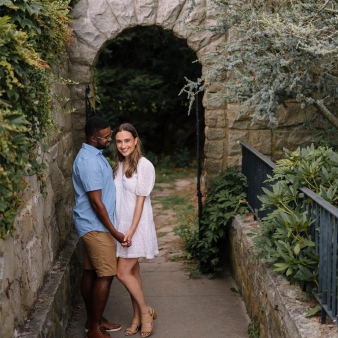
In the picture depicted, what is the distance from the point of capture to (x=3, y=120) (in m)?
2.62

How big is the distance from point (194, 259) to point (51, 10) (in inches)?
146

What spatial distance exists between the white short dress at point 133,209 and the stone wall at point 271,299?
884 millimetres

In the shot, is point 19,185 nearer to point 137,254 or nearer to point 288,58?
point 137,254

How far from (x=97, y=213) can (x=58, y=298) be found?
70 cm

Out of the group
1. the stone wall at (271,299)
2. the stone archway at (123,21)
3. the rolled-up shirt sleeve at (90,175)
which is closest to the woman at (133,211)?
the rolled-up shirt sleeve at (90,175)

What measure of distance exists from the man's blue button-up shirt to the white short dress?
3.6 inches

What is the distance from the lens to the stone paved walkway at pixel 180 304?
16.2 ft

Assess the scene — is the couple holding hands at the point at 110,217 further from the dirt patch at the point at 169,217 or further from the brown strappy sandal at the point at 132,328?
the dirt patch at the point at 169,217

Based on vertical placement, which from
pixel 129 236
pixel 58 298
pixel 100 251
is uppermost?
pixel 129 236

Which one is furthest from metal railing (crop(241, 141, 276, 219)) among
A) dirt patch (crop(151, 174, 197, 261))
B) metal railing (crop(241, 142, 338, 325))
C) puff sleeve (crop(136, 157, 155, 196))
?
dirt patch (crop(151, 174, 197, 261))

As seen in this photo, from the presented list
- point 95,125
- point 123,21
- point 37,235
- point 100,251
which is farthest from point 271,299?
point 123,21

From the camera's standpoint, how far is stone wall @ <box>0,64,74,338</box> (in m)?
3.25

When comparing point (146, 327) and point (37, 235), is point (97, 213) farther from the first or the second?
point (146, 327)

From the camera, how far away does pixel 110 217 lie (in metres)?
4.71
